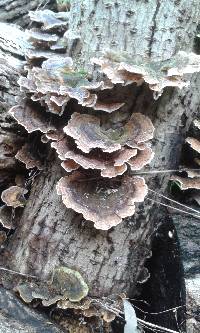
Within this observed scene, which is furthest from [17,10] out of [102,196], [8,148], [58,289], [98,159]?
[58,289]

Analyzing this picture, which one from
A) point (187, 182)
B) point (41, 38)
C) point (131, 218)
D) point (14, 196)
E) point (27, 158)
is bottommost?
point (14, 196)

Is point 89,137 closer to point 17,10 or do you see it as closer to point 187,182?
point 187,182

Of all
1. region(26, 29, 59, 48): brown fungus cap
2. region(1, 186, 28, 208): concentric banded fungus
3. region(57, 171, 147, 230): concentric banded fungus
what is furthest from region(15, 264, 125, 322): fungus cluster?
region(26, 29, 59, 48): brown fungus cap

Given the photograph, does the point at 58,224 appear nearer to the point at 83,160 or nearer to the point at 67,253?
the point at 67,253

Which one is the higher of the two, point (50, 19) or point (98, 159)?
point (50, 19)

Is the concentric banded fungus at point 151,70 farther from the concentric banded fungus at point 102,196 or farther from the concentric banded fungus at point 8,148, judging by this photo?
the concentric banded fungus at point 8,148

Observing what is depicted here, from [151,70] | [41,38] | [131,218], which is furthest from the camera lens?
[41,38]
